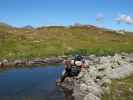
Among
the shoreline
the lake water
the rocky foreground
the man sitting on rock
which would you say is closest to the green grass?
the rocky foreground

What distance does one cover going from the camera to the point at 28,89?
46625mm

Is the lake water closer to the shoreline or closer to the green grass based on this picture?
the green grass

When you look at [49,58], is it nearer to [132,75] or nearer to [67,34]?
[132,75]

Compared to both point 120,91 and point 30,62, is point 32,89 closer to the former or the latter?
point 120,91

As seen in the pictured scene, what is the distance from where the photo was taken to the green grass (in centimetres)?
3441

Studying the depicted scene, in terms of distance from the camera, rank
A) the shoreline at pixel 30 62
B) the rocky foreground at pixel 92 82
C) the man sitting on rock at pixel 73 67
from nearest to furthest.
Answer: the rocky foreground at pixel 92 82 → the man sitting on rock at pixel 73 67 → the shoreline at pixel 30 62

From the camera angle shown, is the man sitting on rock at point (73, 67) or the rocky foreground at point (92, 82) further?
the man sitting on rock at point (73, 67)

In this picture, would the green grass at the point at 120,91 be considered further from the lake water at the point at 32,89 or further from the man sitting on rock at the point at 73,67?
the man sitting on rock at the point at 73,67

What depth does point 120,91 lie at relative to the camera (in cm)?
3631

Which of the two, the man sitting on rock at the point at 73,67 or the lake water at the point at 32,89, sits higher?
the man sitting on rock at the point at 73,67

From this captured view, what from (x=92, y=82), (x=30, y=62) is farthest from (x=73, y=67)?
(x=30, y=62)

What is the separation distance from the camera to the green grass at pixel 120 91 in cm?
3441

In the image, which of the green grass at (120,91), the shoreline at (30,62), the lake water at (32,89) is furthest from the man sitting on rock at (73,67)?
the shoreline at (30,62)

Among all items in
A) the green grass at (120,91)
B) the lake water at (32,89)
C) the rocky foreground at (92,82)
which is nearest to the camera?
the green grass at (120,91)
